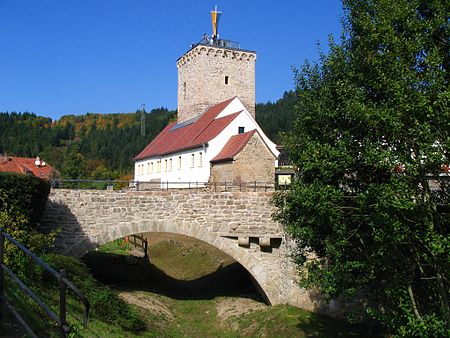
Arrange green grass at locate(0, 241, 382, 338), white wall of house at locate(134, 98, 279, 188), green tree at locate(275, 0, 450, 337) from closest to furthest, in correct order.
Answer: green tree at locate(275, 0, 450, 337) → green grass at locate(0, 241, 382, 338) → white wall of house at locate(134, 98, 279, 188)

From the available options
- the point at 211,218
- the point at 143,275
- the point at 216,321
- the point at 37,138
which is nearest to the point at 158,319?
the point at 216,321

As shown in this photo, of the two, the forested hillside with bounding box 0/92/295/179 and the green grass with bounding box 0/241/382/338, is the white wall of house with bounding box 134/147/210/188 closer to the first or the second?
the green grass with bounding box 0/241/382/338

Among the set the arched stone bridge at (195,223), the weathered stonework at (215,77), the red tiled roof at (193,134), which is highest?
the weathered stonework at (215,77)

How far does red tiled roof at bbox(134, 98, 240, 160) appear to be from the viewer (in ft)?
110

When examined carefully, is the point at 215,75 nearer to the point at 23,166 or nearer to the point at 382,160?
the point at 23,166

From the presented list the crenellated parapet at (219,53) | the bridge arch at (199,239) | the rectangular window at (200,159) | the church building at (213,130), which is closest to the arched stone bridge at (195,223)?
the bridge arch at (199,239)

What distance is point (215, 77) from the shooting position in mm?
41938

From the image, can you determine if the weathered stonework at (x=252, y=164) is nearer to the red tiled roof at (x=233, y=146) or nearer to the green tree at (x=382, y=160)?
the red tiled roof at (x=233, y=146)

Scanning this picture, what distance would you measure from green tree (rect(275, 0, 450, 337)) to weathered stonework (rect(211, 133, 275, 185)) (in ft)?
59.5

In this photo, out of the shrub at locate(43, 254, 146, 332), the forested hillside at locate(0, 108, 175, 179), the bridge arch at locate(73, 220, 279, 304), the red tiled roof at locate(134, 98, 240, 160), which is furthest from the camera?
the forested hillside at locate(0, 108, 175, 179)

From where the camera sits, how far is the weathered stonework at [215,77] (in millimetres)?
41844

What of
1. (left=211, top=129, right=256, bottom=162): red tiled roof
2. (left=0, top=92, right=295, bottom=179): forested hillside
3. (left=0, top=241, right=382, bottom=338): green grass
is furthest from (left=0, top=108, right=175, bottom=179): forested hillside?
(left=0, top=241, right=382, bottom=338): green grass

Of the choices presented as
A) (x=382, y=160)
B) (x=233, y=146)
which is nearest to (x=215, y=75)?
(x=233, y=146)

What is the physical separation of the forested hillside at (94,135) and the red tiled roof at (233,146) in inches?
1272
